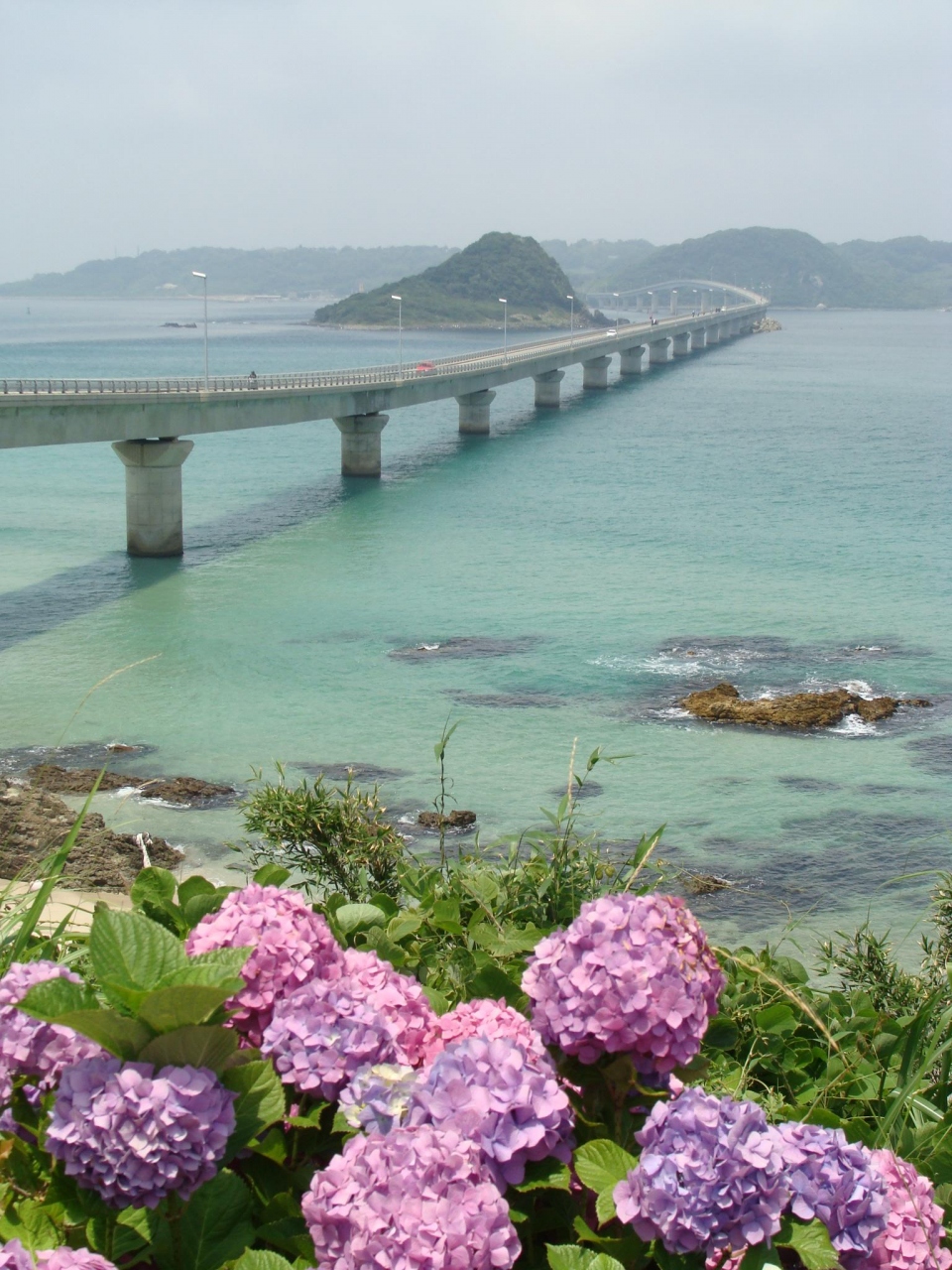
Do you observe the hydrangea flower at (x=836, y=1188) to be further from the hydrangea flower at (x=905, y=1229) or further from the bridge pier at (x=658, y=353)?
the bridge pier at (x=658, y=353)

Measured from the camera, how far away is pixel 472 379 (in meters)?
80.1

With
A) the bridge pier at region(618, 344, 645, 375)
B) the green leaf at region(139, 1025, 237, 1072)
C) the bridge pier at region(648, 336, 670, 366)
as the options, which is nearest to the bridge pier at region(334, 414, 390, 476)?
the green leaf at region(139, 1025, 237, 1072)

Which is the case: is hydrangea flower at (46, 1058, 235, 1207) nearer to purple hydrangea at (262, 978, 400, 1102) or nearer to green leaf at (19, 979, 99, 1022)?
green leaf at (19, 979, 99, 1022)

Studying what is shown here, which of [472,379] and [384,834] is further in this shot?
[472,379]

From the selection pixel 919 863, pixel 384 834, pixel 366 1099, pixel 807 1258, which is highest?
pixel 366 1099

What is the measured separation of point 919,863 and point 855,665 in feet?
36.7

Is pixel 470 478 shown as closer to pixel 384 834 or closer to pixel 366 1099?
pixel 384 834

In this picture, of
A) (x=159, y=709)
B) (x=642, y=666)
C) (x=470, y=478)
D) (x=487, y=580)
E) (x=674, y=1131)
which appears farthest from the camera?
(x=470, y=478)

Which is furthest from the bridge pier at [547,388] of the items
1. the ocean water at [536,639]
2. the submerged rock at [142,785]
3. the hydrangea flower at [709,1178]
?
the hydrangea flower at [709,1178]

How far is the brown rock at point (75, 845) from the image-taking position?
15672 millimetres

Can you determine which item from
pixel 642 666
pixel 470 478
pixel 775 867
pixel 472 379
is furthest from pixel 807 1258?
pixel 472 379

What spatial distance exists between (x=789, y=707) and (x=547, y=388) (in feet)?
249

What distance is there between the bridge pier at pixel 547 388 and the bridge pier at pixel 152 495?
6007 centimetres

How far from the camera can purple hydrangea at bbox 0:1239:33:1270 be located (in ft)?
7.69
